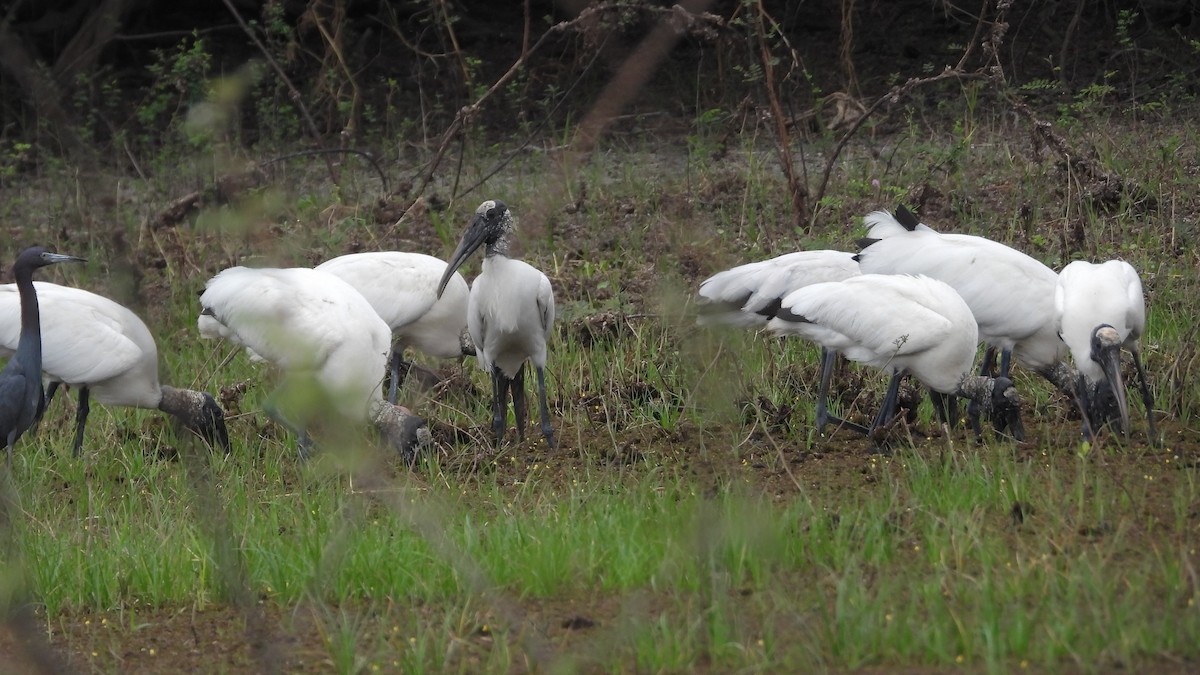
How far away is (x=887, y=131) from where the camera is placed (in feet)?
36.8

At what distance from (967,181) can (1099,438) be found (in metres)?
4.08

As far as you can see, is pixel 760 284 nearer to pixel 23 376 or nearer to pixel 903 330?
pixel 903 330

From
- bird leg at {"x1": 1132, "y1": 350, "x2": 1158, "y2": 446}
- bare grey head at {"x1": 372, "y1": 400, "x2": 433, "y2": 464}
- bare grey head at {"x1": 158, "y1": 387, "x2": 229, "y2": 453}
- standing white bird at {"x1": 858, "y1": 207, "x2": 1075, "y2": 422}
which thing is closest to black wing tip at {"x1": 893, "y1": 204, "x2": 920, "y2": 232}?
standing white bird at {"x1": 858, "y1": 207, "x2": 1075, "y2": 422}

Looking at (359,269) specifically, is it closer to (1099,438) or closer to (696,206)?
(696,206)

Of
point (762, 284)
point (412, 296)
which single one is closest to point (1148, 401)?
point (762, 284)

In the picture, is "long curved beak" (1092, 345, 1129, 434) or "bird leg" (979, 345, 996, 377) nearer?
"long curved beak" (1092, 345, 1129, 434)

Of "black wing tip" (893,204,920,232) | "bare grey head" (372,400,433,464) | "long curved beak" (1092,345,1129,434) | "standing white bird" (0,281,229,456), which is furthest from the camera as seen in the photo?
"standing white bird" (0,281,229,456)

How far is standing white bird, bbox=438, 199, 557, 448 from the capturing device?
664 cm

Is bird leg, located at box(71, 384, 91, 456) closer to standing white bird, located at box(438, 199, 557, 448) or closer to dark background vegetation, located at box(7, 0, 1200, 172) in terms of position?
standing white bird, located at box(438, 199, 557, 448)

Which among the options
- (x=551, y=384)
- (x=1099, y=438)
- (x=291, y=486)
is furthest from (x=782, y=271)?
(x=291, y=486)

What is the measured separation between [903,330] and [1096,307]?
31.0 inches

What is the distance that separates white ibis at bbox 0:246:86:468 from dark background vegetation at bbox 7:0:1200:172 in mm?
3832

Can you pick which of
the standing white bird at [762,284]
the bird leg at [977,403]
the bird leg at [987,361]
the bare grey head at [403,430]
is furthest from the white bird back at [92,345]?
the bird leg at [987,361]

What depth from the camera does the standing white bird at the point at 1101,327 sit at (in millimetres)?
6109
